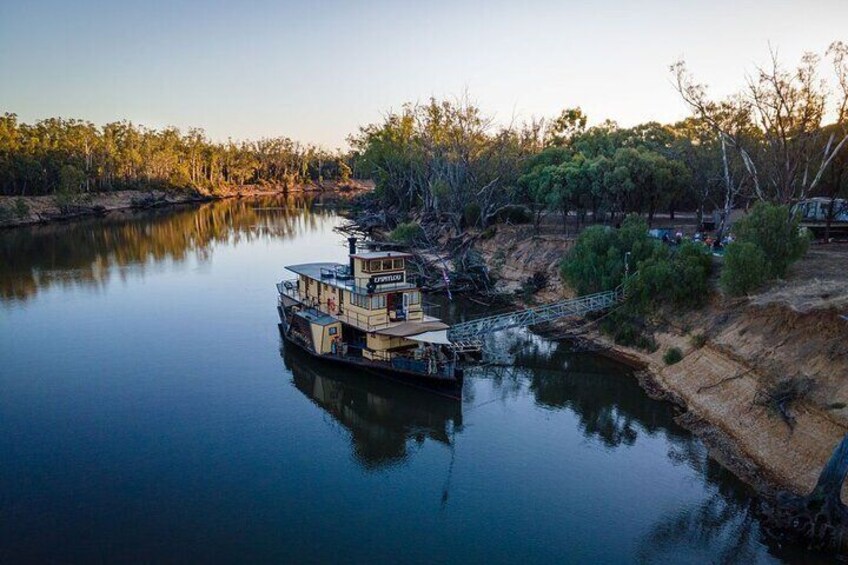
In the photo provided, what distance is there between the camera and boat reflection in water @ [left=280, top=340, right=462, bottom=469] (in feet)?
98.6

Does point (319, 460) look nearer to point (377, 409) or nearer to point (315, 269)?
point (377, 409)

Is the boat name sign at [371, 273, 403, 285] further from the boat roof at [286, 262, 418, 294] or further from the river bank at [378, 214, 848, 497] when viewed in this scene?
the river bank at [378, 214, 848, 497]

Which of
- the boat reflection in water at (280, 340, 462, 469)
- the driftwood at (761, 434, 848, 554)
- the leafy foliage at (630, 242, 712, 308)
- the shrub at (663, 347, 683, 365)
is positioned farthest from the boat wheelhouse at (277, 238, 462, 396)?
the driftwood at (761, 434, 848, 554)

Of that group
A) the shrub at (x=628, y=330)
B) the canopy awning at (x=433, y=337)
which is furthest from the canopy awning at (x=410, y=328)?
the shrub at (x=628, y=330)

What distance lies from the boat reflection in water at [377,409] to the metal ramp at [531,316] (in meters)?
5.46

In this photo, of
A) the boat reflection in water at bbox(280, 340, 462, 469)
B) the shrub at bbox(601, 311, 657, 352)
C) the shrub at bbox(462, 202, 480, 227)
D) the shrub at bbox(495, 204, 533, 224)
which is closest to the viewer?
the boat reflection in water at bbox(280, 340, 462, 469)

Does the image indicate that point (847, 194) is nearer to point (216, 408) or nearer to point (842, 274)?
point (842, 274)

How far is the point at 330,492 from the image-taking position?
25359mm

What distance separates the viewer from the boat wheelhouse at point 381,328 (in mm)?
34219

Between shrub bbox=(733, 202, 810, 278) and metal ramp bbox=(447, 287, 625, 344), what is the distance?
990 cm

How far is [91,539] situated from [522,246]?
4892 cm

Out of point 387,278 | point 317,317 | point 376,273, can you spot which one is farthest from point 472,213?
point 376,273

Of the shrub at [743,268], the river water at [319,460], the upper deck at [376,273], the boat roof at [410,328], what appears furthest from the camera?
the upper deck at [376,273]

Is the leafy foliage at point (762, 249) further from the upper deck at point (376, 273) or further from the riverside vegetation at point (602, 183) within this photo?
the upper deck at point (376, 273)
